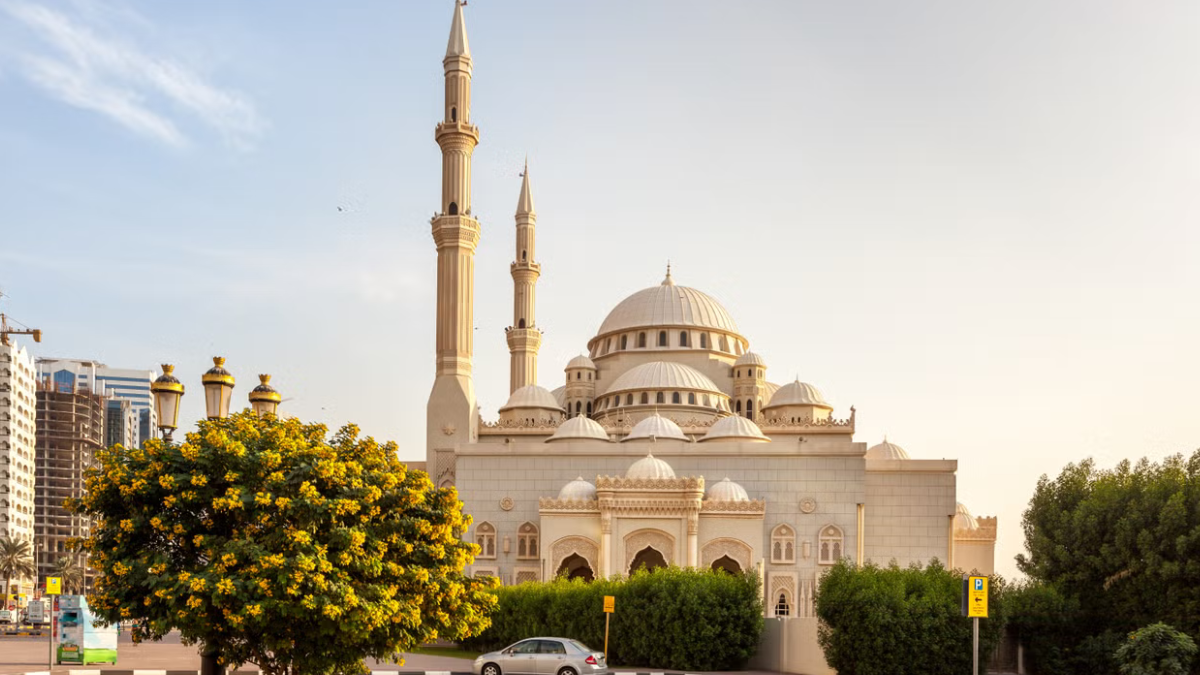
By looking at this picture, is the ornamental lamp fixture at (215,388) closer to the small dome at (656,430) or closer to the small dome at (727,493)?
the small dome at (727,493)

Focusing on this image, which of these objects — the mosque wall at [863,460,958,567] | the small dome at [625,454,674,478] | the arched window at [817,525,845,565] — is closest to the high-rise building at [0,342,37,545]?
the small dome at [625,454,674,478]

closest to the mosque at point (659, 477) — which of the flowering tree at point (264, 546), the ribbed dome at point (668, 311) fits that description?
the ribbed dome at point (668, 311)

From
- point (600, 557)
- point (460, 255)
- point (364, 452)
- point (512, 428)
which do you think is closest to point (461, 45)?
point (460, 255)

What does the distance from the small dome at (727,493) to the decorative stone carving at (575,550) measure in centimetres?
478

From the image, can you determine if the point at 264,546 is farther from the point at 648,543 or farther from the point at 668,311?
the point at 668,311

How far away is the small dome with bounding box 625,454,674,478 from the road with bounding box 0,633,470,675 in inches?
626

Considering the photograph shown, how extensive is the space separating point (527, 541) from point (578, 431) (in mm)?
5302

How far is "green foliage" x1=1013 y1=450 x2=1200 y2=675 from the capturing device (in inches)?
1144

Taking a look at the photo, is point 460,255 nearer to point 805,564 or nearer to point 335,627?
point 805,564

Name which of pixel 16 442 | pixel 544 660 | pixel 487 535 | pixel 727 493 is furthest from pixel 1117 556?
pixel 16 442

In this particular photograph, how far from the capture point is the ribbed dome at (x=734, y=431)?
1973 inches

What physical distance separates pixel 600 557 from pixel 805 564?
7952 mm

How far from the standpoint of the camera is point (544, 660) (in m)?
23.8

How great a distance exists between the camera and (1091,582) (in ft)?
105
